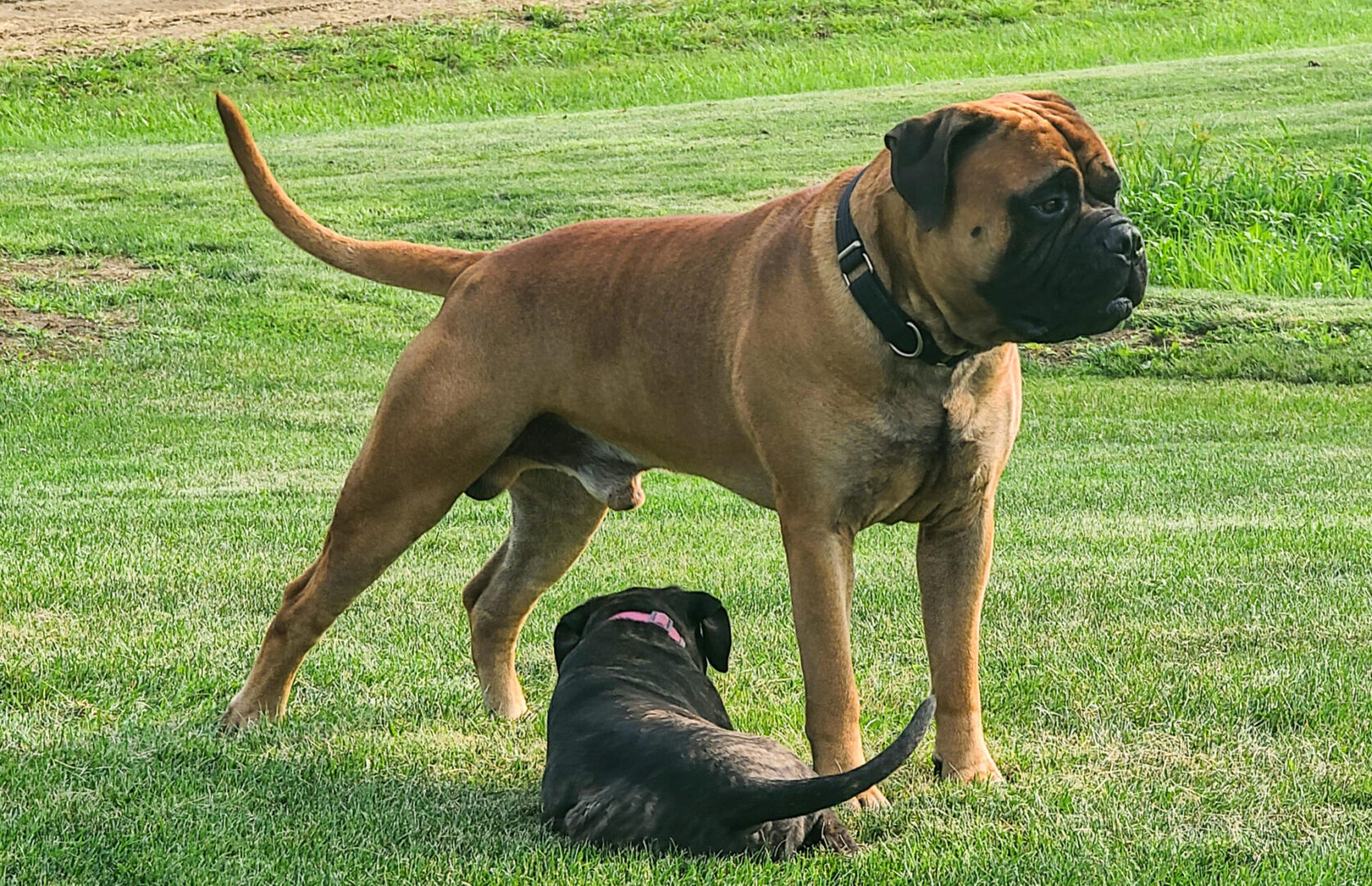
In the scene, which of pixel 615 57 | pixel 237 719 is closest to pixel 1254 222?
pixel 237 719

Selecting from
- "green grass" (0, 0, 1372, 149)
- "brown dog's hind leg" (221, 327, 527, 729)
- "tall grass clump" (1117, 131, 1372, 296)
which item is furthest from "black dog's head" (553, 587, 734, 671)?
"green grass" (0, 0, 1372, 149)

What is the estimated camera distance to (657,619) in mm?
4969

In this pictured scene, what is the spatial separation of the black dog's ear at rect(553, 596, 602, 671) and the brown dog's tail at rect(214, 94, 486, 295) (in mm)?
1219

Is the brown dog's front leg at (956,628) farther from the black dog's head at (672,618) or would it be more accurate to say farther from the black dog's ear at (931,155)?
the black dog's ear at (931,155)

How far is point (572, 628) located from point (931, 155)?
181 cm

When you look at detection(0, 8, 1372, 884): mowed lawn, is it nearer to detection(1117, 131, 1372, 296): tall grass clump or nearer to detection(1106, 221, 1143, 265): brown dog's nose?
detection(1117, 131, 1372, 296): tall grass clump

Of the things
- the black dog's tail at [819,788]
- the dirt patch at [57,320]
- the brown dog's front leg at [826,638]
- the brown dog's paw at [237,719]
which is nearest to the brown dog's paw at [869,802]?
the brown dog's front leg at [826,638]

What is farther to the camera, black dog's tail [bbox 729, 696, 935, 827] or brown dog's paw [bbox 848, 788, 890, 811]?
brown dog's paw [bbox 848, 788, 890, 811]

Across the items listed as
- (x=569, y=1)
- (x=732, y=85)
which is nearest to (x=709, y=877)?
(x=732, y=85)

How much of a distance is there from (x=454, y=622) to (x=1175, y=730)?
2.89 m

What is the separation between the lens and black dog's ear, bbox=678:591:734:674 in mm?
5117

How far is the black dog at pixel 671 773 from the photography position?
3.79 m

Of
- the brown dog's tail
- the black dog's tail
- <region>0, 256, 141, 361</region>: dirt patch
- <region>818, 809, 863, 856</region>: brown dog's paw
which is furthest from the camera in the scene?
<region>0, 256, 141, 361</region>: dirt patch

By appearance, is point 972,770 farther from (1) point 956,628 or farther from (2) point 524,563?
(2) point 524,563
